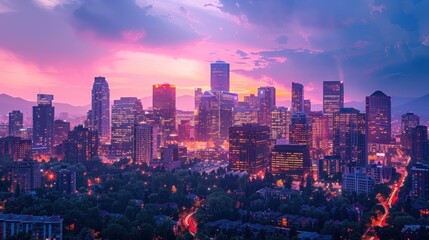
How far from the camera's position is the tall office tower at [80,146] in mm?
41281

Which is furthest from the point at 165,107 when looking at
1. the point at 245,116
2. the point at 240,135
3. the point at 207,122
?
the point at 240,135

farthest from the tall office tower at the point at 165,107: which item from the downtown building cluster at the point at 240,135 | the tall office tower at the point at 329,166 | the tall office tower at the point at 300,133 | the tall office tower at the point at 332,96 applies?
the tall office tower at the point at 329,166

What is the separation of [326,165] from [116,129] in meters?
31.1

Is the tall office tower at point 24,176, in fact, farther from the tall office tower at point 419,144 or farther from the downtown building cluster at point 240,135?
the tall office tower at point 419,144

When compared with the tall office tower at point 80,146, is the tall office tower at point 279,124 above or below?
above

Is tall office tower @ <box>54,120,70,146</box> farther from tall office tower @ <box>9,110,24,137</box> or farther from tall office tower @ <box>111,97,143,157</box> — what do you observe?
tall office tower @ <box>9,110,24,137</box>

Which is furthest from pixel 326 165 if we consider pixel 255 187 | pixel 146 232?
pixel 146 232

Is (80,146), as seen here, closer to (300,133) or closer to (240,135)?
(240,135)

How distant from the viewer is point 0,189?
25016 millimetres

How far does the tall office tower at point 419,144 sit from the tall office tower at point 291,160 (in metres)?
12.0

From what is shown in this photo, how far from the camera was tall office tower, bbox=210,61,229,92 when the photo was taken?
87.8 meters

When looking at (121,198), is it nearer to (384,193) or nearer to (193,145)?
(384,193)

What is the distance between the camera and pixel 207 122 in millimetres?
60531

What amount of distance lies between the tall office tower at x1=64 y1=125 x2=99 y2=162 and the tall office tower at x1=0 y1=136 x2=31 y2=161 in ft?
11.8
